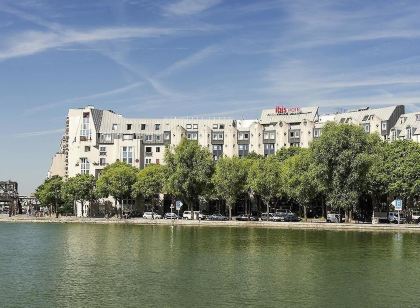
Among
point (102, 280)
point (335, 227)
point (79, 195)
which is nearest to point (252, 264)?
point (102, 280)

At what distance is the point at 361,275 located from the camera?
6138 cm

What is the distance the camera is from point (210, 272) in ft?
206

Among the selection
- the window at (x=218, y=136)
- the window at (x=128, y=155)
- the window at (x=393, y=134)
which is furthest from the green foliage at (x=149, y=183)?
the window at (x=393, y=134)

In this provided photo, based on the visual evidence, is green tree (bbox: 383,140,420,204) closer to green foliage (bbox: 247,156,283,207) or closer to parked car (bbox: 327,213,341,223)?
parked car (bbox: 327,213,341,223)

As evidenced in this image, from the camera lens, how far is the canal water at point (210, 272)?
4978cm

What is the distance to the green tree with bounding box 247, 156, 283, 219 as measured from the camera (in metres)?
146

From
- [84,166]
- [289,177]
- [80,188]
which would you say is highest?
[84,166]

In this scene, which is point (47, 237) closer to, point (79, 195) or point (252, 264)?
point (252, 264)

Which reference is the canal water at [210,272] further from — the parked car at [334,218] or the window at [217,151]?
the window at [217,151]

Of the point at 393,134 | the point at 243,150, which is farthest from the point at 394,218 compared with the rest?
the point at 243,150

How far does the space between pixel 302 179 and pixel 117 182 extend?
182ft

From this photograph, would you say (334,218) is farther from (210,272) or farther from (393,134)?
(210,272)

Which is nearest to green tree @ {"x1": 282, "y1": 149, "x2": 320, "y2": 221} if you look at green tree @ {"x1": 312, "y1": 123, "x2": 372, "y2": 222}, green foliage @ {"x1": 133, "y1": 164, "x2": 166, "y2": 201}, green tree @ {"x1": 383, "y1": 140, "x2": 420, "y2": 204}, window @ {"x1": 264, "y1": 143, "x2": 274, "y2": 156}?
green tree @ {"x1": 312, "y1": 123, "x2": 372, "y2": 222}

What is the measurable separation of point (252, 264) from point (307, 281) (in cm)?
1194
